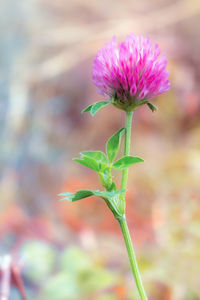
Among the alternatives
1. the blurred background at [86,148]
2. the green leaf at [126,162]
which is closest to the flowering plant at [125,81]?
the green leaf at [126,162]

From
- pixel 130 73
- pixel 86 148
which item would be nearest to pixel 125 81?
pixel 130 73

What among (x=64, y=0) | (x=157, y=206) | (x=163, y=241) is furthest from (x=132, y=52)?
(x=64, y=0)

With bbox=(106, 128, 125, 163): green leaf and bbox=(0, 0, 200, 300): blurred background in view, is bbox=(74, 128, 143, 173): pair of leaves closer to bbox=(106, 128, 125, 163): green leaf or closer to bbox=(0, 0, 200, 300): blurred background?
bbox=(106, 128, 125, 163): green leaf

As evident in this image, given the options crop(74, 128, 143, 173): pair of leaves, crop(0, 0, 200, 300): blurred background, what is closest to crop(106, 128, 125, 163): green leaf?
crop(74, 128, 143, 173): pair of leaves

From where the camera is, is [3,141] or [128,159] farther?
[3,141]

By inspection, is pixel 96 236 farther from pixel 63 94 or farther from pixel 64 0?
pixel 64 0

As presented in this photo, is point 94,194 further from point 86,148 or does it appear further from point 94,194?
point 86,148
